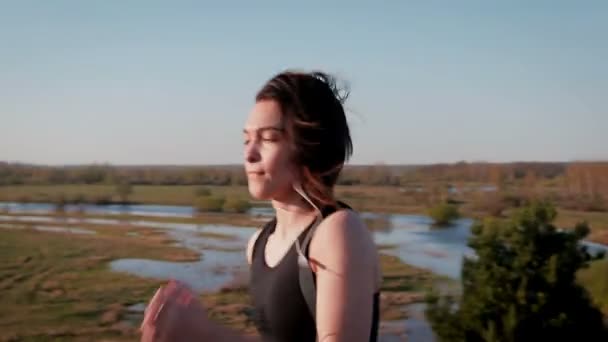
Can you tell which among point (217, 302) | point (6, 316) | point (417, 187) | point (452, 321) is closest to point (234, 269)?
point (217, 302)

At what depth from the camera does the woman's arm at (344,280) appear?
0.70m

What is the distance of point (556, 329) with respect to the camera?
4.41 meters

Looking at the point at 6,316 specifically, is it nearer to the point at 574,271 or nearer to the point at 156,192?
the point at 574,271

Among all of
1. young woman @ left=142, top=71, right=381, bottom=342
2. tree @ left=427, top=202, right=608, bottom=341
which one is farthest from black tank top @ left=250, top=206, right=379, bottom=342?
tree @ left=427, top=202, right=608, bottom=341

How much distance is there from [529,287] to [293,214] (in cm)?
405

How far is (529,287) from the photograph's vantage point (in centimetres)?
452

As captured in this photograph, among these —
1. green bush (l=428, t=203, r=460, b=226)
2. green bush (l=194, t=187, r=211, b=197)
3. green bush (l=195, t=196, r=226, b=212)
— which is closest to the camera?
green bush (l=428, t=203, r=460, b=226)

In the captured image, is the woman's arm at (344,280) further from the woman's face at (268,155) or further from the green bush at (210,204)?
the green bush at (210,204)

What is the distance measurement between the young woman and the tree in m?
3.98

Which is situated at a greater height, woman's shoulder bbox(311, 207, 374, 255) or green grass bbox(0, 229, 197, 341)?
woman's shoulder bbox(311, 207, 374, 255)

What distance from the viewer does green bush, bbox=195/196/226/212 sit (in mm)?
13961

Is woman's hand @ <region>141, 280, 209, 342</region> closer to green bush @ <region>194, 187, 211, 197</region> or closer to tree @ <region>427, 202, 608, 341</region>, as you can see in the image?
tree @ <region>427, 202, 608, 341</region>

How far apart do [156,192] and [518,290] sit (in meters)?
13.2

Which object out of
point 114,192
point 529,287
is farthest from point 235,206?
point 529,287
